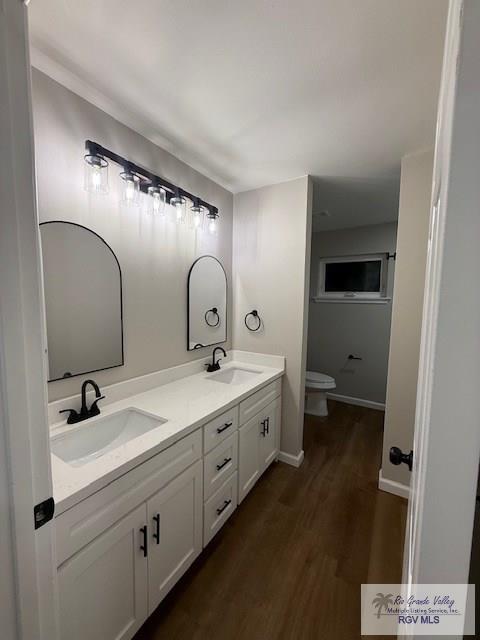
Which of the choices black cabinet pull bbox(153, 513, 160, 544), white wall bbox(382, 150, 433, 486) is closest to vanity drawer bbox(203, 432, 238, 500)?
black cabinet pull bbox(153, 513, 160, 544)

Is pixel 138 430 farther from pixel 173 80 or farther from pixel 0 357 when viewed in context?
pixel 173 80

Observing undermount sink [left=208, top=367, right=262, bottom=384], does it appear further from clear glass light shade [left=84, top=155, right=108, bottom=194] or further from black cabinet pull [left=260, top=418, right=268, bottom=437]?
clear glass light shade [left=84, top=155, right=108, bottom=194]

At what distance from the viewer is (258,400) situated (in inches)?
73.5

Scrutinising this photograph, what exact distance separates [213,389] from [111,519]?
35.9 inches

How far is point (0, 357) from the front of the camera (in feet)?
1.65

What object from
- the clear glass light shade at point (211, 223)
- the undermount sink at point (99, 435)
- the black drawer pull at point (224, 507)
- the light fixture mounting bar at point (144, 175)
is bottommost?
the black drawer pull at point (224, 507)

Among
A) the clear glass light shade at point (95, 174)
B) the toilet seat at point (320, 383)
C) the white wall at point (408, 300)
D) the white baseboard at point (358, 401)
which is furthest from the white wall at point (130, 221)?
the white baseboard at point (358, 401)

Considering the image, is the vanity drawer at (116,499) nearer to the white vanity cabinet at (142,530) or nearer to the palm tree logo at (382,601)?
the white vanity cabinet at (142,530)

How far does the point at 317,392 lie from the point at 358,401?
0.80 metres

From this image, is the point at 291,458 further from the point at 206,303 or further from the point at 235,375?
the point at 206,303

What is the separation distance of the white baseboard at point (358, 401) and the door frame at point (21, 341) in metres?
3.55

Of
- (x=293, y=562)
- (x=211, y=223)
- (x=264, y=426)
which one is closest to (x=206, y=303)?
(x=211, y=223)

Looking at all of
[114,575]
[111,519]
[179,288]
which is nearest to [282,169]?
[179,288]

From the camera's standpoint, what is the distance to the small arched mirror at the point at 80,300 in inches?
47.7
